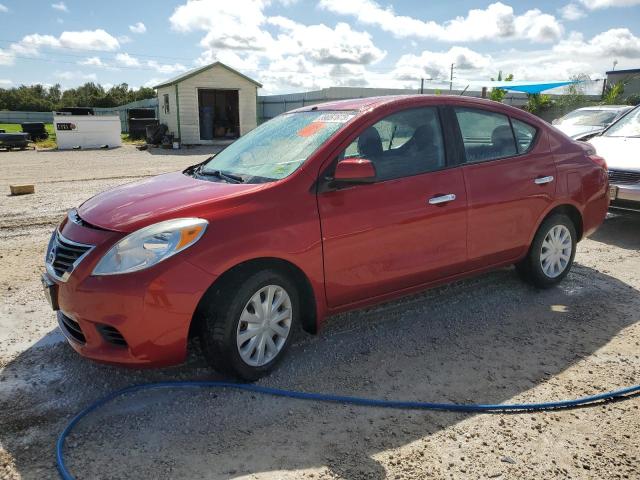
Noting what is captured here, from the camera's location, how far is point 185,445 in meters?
2.67

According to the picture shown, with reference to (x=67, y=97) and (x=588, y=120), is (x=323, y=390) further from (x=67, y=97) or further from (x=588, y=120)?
(x=67, y=97)

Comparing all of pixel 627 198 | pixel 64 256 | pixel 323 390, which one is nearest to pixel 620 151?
pixel 627 198

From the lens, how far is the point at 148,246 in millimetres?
2857

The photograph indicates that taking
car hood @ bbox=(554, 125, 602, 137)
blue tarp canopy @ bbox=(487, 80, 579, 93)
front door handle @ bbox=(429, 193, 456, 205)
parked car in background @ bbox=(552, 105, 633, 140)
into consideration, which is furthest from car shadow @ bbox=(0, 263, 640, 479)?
blue tarp canopy @ bbox=(487, 80, 579, 93)

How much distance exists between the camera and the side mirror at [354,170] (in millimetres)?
3258

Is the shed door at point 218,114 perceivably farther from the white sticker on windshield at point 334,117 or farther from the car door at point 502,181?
the white sticker on windshield at point 334,117

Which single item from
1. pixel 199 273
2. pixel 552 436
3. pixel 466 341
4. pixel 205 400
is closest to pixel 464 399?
pixel 552 436

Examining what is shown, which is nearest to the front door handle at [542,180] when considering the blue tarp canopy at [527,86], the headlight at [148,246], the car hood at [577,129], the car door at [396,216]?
the car door at [396,216]

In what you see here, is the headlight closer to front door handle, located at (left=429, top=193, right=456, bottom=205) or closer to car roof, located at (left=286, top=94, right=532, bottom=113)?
car roof, located at (left=286, top=94, right=532, bottom=113)

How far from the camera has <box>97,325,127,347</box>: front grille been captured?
289 centimetres

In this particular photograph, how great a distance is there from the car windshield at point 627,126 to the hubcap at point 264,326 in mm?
6585

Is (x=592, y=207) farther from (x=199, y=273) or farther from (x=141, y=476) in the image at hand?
(x=141, y=476)

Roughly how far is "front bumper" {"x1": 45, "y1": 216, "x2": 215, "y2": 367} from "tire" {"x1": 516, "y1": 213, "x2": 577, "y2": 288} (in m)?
3.05

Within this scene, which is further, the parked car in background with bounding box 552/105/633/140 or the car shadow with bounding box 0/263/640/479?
the parked car in background with bounding box 552/105/633/140
